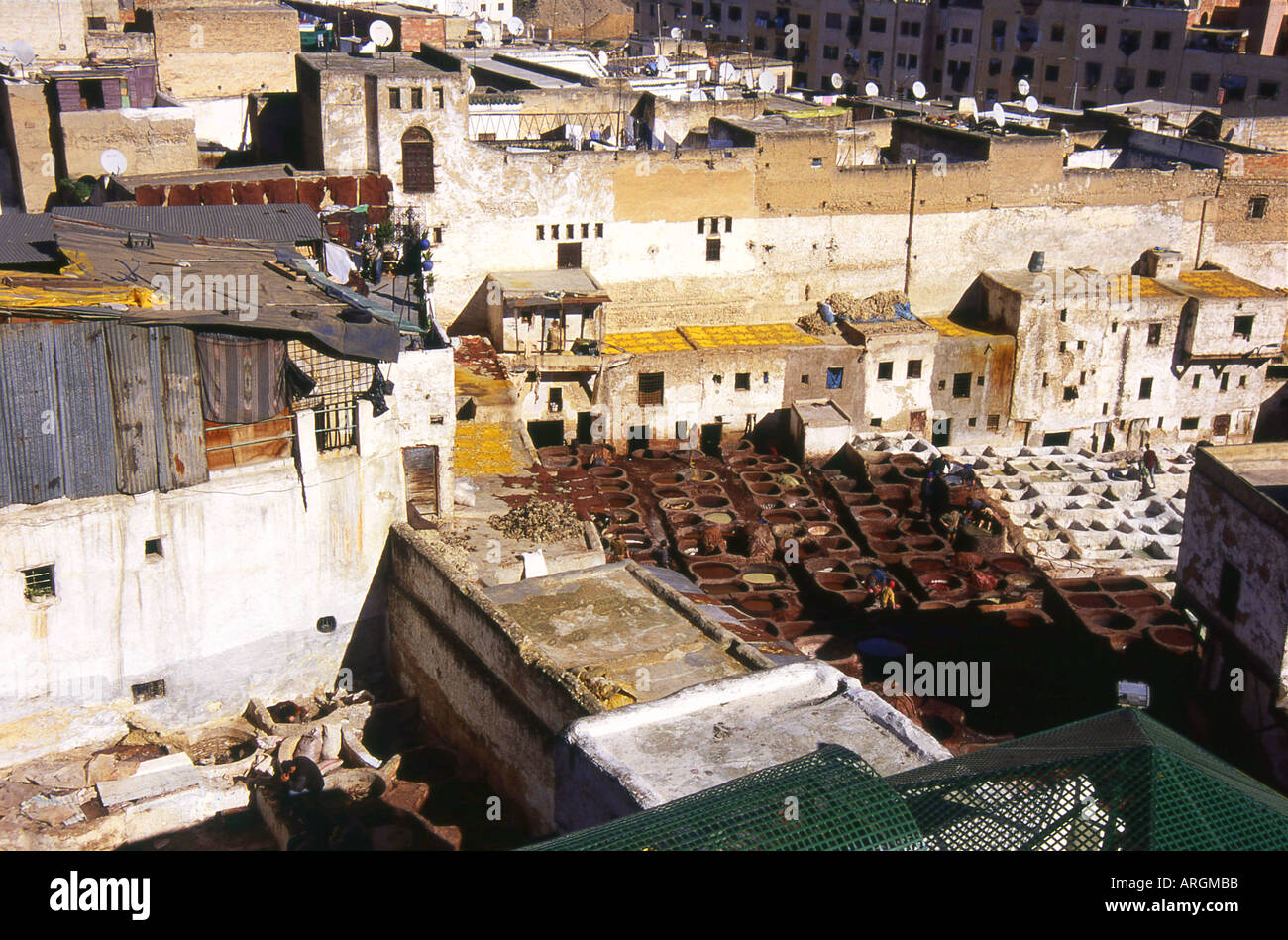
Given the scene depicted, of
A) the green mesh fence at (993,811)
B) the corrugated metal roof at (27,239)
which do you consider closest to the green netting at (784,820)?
the green mesh fence at (993,811)

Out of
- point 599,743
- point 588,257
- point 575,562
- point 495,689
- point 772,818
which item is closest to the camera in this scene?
point 772,818

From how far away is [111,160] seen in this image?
112ft

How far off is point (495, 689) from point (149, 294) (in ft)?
27.5

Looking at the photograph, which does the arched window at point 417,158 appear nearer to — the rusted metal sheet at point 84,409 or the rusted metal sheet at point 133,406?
the rusted metal sheet at point 133,406

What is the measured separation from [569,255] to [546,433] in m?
5.38

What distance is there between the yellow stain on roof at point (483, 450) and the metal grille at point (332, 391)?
24.4 feet

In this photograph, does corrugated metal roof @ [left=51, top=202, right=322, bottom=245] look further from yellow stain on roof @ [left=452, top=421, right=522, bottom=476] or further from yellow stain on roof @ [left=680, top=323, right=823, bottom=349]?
yellow stain on roof @ [left=680, top=323, right=823, bottom=349]

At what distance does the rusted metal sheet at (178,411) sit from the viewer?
20.9 metres

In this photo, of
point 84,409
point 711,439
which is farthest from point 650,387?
point 84,409

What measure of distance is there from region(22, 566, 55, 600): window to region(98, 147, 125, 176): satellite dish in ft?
54.9

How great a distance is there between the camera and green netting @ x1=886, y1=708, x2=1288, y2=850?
8789mm

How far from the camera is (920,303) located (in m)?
43.5
